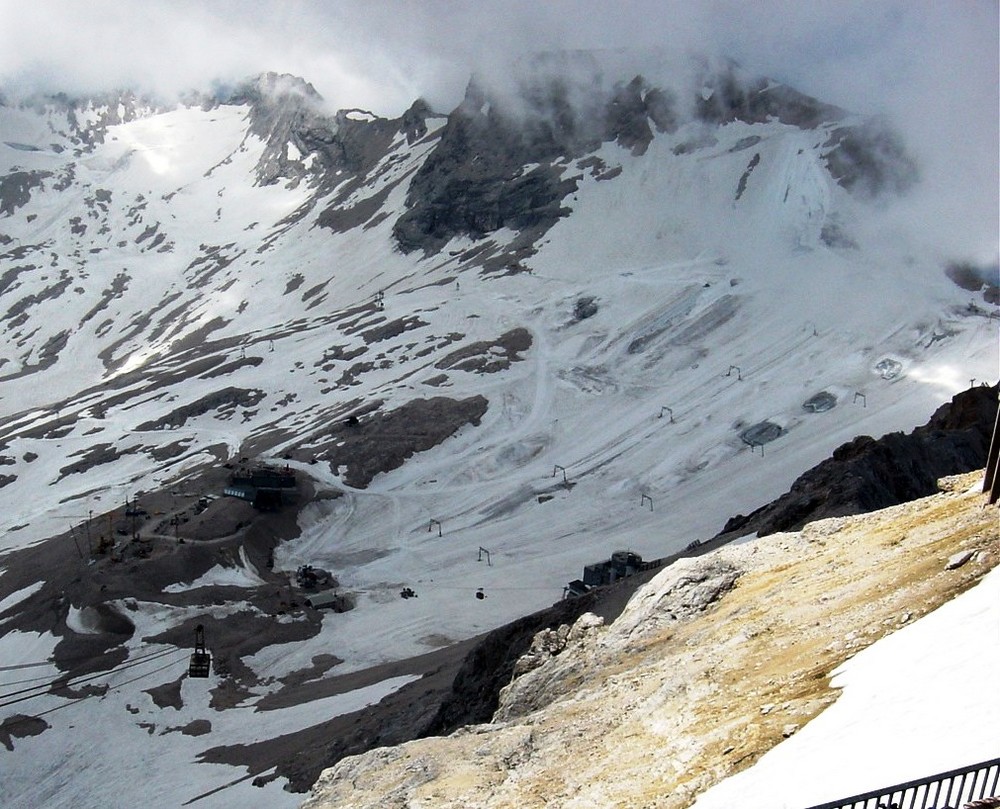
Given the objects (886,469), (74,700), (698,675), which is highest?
(74,700)

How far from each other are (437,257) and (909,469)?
5410 inches

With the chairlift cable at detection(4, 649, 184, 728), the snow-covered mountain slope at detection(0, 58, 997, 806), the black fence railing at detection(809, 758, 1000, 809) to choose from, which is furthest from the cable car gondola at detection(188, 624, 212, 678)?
the black fence railing at detection(809, 758, 1000, 809)

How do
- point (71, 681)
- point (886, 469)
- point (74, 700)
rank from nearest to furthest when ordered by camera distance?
point (886, 469) → point (74, 700) → point (71, 681)

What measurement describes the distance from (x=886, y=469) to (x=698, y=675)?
1640 inches

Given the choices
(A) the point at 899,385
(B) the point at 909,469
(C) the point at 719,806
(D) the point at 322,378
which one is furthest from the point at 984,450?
(D) the point at 322,378

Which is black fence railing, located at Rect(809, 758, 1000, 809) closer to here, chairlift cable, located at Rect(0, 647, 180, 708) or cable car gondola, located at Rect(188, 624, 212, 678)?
cable car gondola, located at Rect(188, 624, 212, 678)

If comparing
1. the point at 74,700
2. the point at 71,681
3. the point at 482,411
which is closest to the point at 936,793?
the point at 74,700

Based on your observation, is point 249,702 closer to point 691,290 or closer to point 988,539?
point 988,539

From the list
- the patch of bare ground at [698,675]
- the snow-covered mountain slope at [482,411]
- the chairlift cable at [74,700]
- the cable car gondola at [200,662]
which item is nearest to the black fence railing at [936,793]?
the patch of bare ground at [698,675]

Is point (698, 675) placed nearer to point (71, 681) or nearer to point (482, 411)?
point (71, 681)

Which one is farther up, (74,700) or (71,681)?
(71,681)

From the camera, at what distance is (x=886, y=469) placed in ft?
200

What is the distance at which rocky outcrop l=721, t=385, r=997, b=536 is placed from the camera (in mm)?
52938

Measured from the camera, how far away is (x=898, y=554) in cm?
2514
